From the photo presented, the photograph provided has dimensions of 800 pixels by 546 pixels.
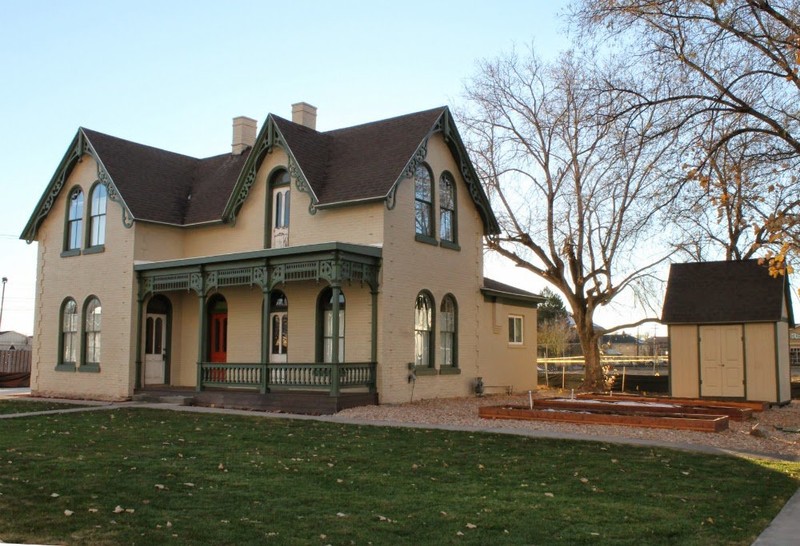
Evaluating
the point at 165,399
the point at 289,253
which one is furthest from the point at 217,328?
the point at 289,253

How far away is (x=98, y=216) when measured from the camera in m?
26.4

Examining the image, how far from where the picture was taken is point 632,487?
31.8ft

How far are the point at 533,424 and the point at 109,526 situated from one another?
10.7 m

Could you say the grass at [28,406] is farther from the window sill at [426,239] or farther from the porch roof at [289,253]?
the window sill at [426,239]

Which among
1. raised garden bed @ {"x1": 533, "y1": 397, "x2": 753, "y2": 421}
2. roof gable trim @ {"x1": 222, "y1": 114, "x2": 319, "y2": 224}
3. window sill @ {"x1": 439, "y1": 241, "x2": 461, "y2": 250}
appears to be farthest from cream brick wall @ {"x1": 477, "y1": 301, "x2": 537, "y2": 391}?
roof gable trim @ {"x1": 222, "y1": 114, "x2": 319, "y2": 224}

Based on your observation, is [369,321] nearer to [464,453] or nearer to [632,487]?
[464,453]

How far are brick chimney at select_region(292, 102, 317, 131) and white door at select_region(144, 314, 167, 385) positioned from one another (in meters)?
7.81

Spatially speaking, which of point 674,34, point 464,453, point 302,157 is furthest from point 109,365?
point 674,34

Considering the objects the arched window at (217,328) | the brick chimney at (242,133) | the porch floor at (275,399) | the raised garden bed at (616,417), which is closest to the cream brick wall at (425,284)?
the porch floor at (275,399)

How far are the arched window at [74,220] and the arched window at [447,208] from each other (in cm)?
1207

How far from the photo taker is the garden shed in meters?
21.9

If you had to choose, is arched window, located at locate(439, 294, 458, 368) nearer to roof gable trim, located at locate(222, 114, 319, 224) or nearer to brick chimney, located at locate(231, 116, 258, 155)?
roof gable trim, located at locate(222, 114, 319, 224)

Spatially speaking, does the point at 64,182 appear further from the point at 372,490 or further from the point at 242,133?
the point at 372,490

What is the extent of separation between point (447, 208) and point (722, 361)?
29.6 feet
